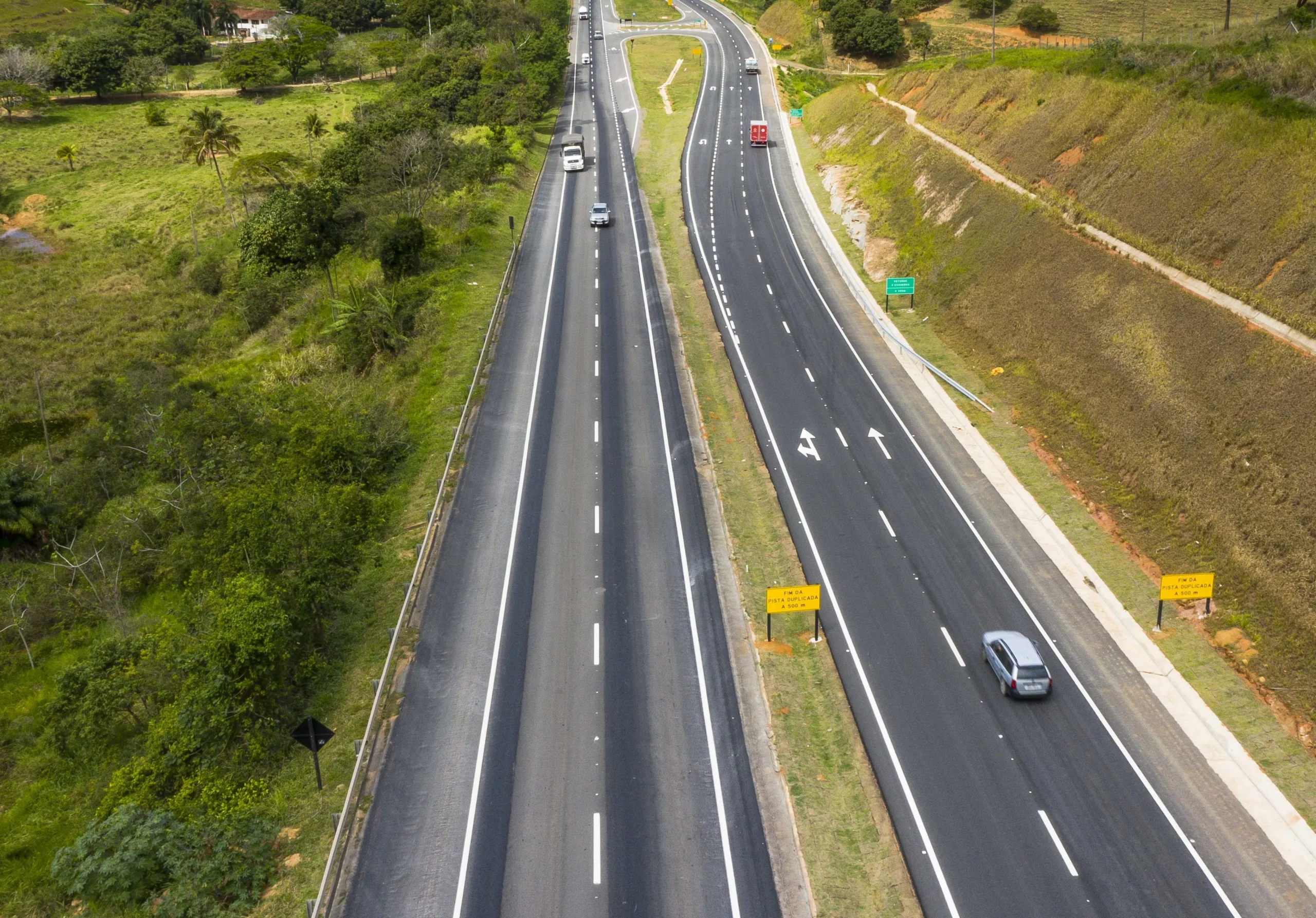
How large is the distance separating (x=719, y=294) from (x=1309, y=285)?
97.1ft

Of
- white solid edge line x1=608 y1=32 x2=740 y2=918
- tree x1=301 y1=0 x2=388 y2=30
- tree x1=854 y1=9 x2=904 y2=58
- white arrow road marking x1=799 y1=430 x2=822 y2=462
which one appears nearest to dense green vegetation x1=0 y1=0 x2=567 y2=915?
white solid edge line x1=608 y1=32 x2=740 y2=918

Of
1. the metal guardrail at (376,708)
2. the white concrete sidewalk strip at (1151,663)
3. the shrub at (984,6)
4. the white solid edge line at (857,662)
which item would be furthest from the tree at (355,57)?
A: the white concrete sidewalk strip at (1151,663)

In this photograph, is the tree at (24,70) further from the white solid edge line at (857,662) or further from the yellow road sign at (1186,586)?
the yellow road sign at (1186,586)

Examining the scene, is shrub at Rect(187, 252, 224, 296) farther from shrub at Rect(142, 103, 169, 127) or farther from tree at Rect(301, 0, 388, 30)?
tree at Rect(301, 0, 388, 30)

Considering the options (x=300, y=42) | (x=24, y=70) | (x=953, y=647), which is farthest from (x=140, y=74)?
(x=953, y=647)

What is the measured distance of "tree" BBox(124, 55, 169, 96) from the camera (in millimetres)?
122688

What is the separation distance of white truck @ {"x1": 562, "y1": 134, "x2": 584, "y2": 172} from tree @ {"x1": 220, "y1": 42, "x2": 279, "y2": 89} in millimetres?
62692

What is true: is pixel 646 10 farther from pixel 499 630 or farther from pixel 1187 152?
pixel 499 630

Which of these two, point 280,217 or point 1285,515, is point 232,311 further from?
point 1285,515

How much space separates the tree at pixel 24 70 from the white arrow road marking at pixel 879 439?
120360 millimetres

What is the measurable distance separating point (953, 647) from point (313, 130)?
294ft

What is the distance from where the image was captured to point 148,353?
62750 millimetres

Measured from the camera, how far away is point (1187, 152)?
1913 inches

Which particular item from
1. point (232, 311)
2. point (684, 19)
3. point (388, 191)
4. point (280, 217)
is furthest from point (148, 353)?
point (684, 19)
